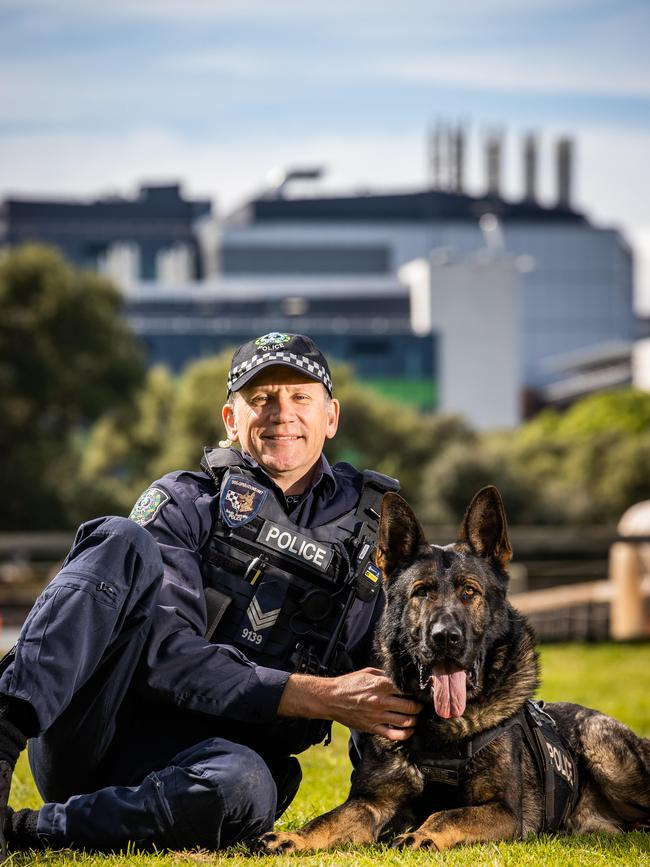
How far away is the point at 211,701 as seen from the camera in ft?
13.0

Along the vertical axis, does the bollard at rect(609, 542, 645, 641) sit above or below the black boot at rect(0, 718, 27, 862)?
below

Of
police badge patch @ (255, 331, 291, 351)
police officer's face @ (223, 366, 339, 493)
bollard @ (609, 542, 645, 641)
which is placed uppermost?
police badge patch @ (255, 331, 291, 351)

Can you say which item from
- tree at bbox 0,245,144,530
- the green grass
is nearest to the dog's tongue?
the green grass

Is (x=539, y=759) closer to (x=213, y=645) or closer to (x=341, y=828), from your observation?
(x=341, y=828)

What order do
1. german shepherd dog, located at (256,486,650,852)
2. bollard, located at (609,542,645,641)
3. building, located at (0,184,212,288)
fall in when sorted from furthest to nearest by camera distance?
building, located at (0,184,212,288) < bollard, located at (609,542,645,641) < german shepherd dog, located at (256,486,650,852)

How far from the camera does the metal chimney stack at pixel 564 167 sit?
11006 cm

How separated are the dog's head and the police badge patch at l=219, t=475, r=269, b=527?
1.46ft

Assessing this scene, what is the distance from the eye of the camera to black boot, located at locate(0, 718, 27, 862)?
3.62 meters

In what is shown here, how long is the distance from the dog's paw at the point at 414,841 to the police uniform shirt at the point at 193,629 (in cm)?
52

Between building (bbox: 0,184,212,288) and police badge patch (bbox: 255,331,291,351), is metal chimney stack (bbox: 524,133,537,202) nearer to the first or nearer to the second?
building (bbox: 0,184,212,288)

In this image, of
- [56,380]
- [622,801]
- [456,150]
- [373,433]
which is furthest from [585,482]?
[456,150]

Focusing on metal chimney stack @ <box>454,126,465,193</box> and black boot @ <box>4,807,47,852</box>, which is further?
metal chimney stack @ <box>454,126,465,193</box>

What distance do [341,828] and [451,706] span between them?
50cm

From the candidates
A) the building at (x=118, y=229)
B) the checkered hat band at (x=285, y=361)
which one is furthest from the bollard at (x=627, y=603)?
the building at (x=118, y=229)
